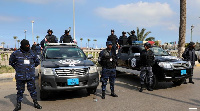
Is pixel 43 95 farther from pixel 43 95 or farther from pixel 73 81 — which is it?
pixel 73 81

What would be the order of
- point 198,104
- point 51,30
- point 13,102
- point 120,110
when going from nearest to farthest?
point 120,110 → point 198,104 → point 13,102 → point 51,30

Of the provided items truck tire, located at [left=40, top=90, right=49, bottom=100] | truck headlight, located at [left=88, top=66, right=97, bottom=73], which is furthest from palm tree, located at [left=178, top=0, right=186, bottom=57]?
truck tire, located at [left=40, top=90, right=49, bottom=100]

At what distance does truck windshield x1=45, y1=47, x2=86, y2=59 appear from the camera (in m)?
6.14

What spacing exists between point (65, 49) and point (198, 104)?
4480 millimetres

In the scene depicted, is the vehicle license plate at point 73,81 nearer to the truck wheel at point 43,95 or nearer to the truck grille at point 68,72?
the truck grille at point 68,72

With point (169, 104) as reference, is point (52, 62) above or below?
above

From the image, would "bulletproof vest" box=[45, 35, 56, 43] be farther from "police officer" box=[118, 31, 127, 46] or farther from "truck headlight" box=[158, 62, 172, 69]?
"truck headlight" box=[158, 62, 172, 69]

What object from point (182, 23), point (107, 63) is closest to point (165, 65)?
point (107, 63)

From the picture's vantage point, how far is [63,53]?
251 inches

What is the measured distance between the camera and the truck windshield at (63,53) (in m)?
6.14

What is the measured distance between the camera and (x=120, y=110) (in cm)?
448

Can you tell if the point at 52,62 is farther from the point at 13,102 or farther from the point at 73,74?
the point at 13,102

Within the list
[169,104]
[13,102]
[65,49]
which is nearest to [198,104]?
[169,104]

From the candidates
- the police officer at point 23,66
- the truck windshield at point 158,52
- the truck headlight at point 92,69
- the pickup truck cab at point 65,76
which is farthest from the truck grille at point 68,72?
the truck windshield at point 158,52
